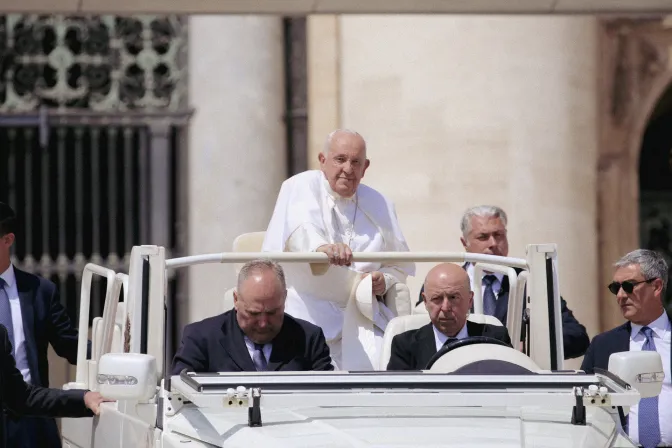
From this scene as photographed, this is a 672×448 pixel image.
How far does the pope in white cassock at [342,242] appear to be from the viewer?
8883mm

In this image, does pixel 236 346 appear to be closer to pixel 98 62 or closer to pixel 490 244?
pixel 490 244

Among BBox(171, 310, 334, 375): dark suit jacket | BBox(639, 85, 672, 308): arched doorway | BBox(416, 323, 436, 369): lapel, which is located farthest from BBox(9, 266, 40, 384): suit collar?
BBox(639, 85, 672, 308): arched doorway

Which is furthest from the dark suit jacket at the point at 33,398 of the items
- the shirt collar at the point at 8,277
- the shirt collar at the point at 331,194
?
the shirt collar at the point at 331,194

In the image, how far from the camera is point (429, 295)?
797 centimetres

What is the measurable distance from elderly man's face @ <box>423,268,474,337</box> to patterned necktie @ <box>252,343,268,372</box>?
864 mm

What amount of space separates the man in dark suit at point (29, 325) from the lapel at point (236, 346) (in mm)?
1374

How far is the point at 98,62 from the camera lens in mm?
16453

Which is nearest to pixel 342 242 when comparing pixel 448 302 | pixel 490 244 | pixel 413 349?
pixel 490 244

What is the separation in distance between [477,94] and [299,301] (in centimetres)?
605

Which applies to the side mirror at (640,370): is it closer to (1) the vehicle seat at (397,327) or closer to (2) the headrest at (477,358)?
(2) the headrest at (477,358)

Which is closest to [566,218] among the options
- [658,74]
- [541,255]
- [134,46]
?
[658,74]

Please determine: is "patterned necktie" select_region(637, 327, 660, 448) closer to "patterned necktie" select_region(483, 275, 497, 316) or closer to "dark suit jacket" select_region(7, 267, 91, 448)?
"patterned necktie" select_region(483, 275, 497, 316)

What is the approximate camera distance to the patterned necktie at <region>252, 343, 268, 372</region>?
7492 mm

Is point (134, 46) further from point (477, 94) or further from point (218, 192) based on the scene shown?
point (477, 94)
